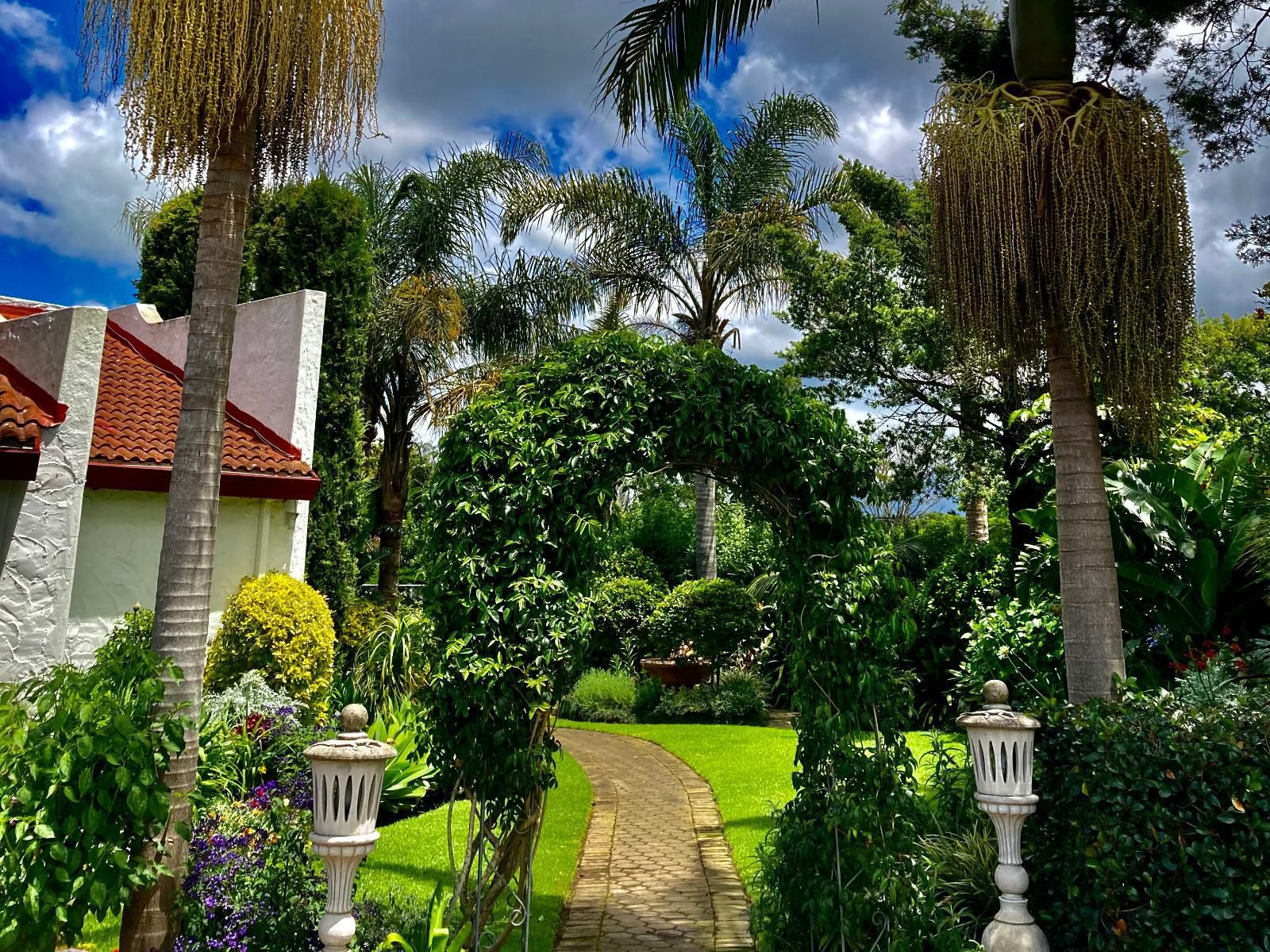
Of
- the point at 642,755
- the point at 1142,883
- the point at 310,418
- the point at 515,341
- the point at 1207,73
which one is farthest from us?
the point at 515,341

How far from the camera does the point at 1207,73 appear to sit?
9.17m

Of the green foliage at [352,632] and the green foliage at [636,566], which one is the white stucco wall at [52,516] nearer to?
the green foliage at [352,632]

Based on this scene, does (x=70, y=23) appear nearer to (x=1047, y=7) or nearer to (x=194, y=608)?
(x=194, y=608)

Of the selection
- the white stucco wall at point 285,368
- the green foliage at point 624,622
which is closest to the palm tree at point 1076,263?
the white stucco wall at point 285,368

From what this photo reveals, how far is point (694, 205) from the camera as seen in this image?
61.7 ft

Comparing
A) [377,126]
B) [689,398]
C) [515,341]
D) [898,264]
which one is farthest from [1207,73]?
[515,341]

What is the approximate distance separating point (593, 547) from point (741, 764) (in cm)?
777

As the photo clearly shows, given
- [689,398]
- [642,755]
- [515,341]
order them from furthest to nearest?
[515,341] → [642,755] → [689,398]

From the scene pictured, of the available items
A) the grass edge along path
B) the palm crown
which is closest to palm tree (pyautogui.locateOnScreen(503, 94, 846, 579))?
the palm crown

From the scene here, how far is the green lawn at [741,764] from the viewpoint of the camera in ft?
27.2

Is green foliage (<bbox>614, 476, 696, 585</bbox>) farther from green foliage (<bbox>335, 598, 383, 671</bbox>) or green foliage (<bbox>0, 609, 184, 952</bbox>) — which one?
green foliage (<bbox>0, 609, 184, 952</bbox>)

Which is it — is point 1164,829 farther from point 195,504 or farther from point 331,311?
point 331,311

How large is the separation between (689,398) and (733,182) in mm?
14748

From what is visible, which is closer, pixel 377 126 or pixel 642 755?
pixel 377 126
